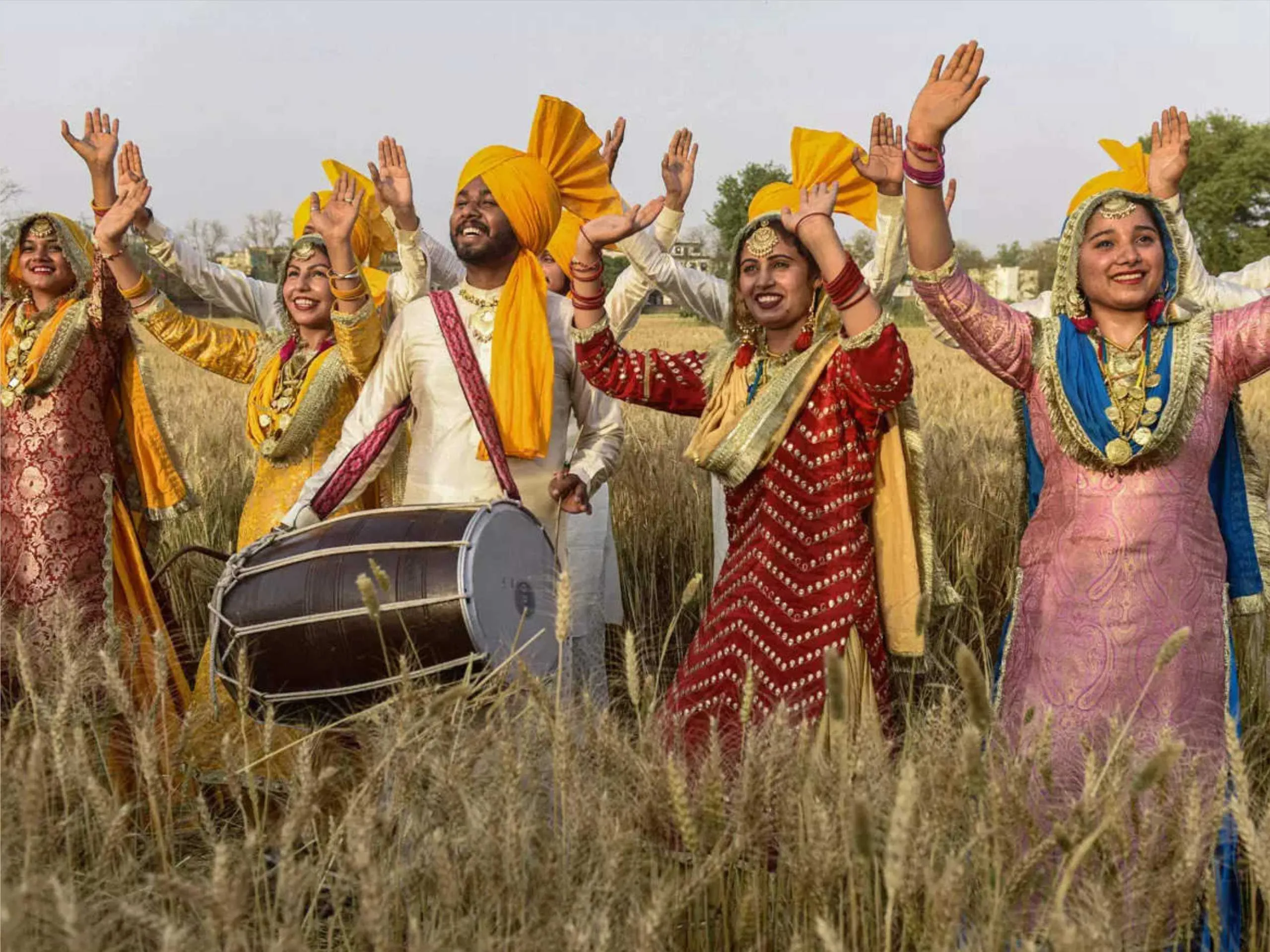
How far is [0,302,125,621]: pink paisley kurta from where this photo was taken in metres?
3.77

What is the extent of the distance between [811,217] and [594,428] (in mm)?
1080

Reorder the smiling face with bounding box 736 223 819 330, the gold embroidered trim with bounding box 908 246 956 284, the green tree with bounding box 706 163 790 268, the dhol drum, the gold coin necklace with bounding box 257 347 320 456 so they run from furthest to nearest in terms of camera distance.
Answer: the green tree with bounding box 706 163 790 268 → the gold coin necklace with bounding box 257 347 320 456 → the smiling face with bounding box 736 223 819 330 → the gold embroidered trim with bounding box 908 246 956 284 → the dhol drum

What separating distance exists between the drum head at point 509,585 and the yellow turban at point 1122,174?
2.03 metres

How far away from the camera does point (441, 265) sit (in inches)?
198

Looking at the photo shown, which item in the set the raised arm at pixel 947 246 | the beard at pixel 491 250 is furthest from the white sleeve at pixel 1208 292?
the beard at pixel 491 250

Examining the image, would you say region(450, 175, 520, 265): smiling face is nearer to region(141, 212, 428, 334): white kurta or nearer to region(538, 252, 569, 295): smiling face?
region(141, 212, 428, 334): white kurta

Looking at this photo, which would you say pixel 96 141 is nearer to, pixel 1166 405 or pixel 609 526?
pixel 609 526

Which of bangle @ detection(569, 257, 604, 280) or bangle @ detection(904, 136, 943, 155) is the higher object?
bangle @ detection(904, 136, 943, 155)

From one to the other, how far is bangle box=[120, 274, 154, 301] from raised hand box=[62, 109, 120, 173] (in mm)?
353

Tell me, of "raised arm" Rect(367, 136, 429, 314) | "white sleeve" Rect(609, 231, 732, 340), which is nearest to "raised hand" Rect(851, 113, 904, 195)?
"white sleeve" Rect(609, 231, 732, 340)

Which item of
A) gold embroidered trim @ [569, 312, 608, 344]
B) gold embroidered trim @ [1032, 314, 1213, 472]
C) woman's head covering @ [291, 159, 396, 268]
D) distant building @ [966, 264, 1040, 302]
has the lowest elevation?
gold embroidered trim @ [1032, 314, 1213, 472]

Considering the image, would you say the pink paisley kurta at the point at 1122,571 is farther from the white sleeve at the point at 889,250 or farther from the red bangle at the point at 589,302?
the red bangle at the point at 589,302

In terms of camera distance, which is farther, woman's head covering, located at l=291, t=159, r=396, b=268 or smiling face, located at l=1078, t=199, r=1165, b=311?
woman's head covering, located at l=291, t=159, r=396, b=268

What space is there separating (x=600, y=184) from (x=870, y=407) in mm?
1591
